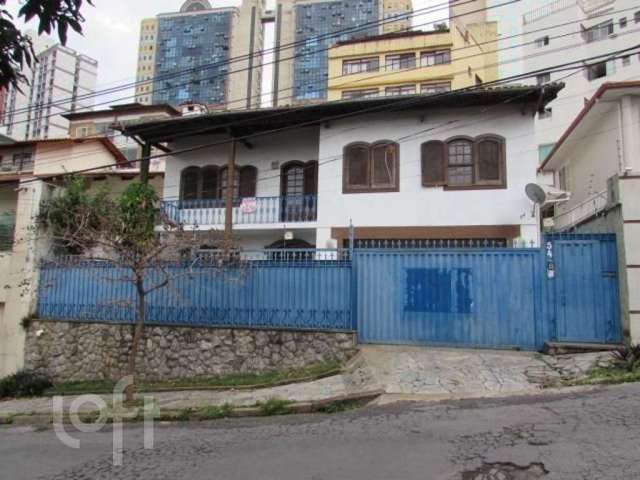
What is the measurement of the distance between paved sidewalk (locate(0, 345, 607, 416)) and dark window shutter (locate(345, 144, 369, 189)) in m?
6.31

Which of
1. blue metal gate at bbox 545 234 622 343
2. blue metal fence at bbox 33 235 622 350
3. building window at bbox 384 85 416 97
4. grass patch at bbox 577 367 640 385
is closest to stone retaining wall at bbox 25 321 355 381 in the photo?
blue metal fence at bbox 33 235 622 350

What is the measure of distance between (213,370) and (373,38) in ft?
80.1

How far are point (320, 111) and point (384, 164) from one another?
2.55 m

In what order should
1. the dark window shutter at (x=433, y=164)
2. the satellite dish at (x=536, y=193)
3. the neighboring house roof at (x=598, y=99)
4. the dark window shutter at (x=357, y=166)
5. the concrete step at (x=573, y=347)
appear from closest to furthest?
the concrete step at (x=573, y=347), the neighboring house roof at (x=598, y=99), the satellite dish at (x=536, y=193), the dark window shutter at (x=433, y=164), the dark window shutter at (x=357, y=166)

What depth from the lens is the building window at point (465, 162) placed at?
532 inches

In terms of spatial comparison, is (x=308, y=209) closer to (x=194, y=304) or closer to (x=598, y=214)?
(x=194, y=304)

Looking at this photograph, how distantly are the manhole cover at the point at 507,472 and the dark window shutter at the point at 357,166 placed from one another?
1081cm

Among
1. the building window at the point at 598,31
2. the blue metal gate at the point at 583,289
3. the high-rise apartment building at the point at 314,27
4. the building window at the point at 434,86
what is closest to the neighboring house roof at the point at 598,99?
the blue metal gate at the point at 583,289

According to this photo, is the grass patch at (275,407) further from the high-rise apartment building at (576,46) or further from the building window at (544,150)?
the high-rise apartment building at (576,46)

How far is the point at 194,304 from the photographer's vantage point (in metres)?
10.9

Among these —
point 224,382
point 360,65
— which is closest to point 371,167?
point 224,382

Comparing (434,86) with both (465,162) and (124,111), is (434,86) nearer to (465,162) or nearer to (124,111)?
(465,162)

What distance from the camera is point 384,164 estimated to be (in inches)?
564

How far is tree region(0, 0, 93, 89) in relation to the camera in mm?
2578
